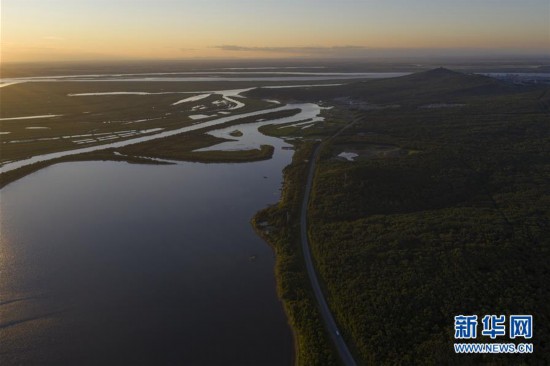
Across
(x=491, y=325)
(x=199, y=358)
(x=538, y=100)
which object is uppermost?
(x=538, y=100)

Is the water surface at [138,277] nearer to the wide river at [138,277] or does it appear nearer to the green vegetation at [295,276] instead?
the wide river at [138,277]

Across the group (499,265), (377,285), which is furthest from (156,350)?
(499,265)

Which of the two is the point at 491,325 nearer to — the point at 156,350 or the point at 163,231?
the point at 156,350

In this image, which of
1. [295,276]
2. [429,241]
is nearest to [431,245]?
[429,241]

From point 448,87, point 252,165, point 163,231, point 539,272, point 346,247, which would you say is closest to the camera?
point 539,272

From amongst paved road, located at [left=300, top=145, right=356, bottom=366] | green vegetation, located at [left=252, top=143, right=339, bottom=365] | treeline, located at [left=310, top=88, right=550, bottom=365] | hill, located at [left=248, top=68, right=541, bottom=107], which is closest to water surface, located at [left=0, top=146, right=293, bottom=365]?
green vegetation, located at [left=252, top=143, right=339, bottom=365]

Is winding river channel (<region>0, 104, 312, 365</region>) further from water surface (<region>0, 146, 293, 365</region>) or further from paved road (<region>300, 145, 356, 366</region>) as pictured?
paved road (<region>300, 145, 356, 366</region>)

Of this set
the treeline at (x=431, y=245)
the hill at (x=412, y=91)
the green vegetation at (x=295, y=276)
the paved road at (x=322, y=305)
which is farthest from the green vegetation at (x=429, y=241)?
the hill at (x=412, y=91)
